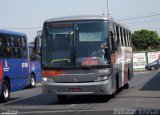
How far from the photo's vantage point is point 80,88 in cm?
1595

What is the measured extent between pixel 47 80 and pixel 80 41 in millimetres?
1863

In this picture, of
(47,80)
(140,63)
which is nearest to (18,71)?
(47,80)

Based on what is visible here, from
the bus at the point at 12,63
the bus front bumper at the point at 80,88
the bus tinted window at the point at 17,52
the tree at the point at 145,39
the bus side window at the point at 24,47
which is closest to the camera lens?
the bus front bumper at the point at 80,88

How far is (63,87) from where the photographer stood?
1602 cm

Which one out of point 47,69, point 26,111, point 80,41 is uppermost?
point 80,41

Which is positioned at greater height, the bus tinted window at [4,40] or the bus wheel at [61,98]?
the bus tinted window at [4,40]

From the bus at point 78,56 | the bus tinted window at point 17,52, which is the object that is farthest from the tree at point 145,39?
the bus at point 78,56

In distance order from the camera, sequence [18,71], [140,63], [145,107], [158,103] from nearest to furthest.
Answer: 1. [145,107]
2. [158,103]
3. [18,71]
4. [140,63]

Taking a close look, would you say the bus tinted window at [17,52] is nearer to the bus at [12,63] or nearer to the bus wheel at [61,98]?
the bus at [12,63]

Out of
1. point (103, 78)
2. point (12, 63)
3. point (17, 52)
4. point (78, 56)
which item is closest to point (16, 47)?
point (17, 52)

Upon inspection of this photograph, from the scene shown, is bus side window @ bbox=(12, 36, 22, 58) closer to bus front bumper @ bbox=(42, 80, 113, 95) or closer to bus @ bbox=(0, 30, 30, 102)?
bus @ bbox=(0, 30, 30, 102)

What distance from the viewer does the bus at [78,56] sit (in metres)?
15.9

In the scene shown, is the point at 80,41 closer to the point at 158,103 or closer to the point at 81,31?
the point at 81,31

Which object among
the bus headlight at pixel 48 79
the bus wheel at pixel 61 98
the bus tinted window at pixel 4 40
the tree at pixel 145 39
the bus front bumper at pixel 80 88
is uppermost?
the tree at pixel 145 39
